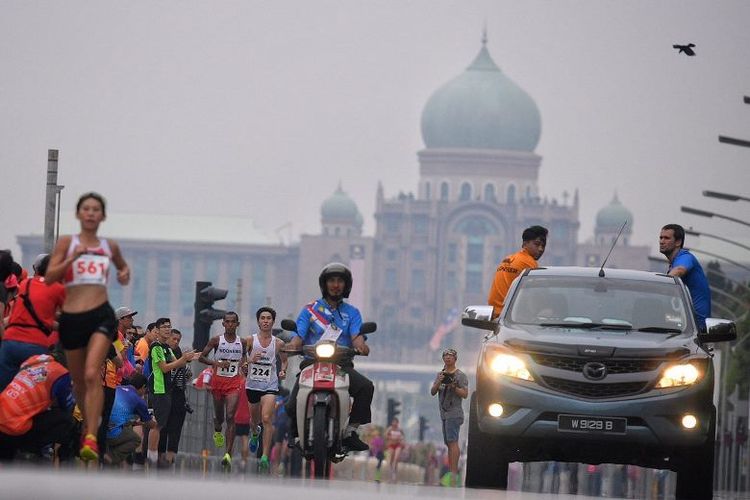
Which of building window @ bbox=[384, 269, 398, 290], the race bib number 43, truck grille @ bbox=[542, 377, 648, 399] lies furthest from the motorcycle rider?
building window @ bbox=[384, 269, 398, 290]

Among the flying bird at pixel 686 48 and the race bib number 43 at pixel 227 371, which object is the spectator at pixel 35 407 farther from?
the flying bird at pixel 686 48

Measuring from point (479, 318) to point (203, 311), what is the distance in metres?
10.8

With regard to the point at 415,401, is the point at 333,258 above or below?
above

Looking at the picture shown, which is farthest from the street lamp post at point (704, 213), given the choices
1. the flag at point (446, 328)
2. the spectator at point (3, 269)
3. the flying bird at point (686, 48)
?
the flag at point (446, 328)

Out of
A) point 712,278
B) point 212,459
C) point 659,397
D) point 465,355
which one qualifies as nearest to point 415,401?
point 465,355

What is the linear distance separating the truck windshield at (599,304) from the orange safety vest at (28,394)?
363cm

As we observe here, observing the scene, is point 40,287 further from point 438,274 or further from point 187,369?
point 438,274

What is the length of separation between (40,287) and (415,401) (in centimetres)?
16547

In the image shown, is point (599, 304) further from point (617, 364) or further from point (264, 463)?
point (264, 463)

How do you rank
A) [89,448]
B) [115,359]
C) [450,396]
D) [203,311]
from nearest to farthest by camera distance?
[89,448] < [115,359] < [450,396] < [203,311]

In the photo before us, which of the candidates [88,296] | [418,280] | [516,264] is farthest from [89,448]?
[418,280]

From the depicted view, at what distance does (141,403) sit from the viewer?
20078 millimetres

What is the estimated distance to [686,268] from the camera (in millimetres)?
18156

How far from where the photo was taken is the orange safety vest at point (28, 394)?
1501cm
